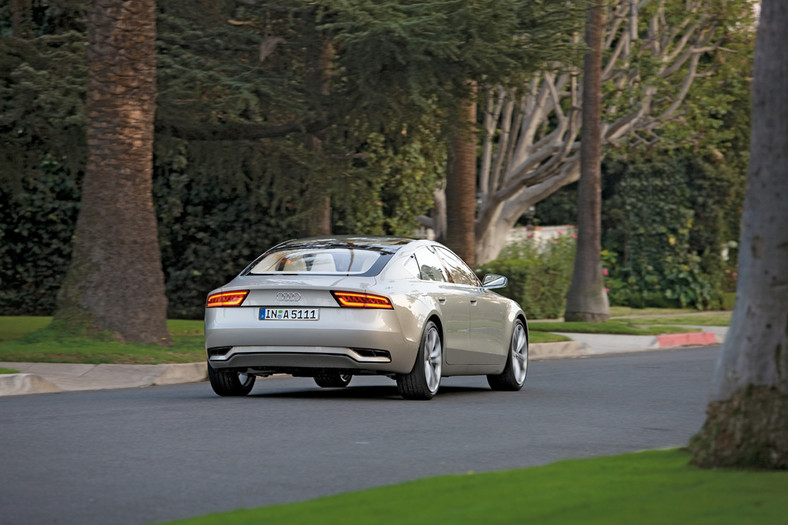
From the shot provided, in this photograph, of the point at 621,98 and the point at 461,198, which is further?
the point at 621,98

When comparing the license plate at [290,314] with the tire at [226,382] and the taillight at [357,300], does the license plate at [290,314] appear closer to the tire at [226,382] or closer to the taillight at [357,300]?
the taillight at [357,300]

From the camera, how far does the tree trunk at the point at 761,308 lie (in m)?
7.23

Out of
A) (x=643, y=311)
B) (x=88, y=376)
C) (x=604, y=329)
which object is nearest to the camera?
(x=88, y=376)

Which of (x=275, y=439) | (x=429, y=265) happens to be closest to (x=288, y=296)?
(x=429, y=265)

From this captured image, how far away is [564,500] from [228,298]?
664 cm

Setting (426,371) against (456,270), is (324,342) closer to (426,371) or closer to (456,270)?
(426,371)

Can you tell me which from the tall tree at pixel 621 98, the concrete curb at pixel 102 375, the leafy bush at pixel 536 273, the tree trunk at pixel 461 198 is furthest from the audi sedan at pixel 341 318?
the tall tree at pixel 621 98

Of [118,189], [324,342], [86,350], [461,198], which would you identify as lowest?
[86,350]

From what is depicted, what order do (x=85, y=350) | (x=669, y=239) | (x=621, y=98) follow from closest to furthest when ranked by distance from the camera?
(x=85, y=350), (x=621, y=98), (x=669, y=239)

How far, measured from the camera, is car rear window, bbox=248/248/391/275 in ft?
42.0

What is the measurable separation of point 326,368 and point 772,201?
232 inches

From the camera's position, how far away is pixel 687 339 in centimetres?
2555

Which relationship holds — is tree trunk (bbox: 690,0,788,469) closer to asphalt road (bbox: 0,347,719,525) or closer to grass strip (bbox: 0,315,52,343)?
asphalt road (bbox: 0,347,719,525)

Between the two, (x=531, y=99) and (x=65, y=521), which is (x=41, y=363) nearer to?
(x=65, y=521)
